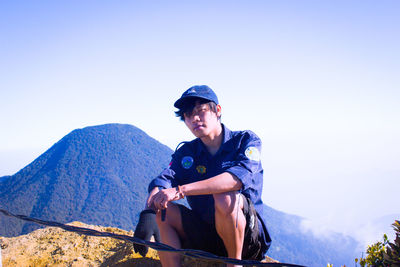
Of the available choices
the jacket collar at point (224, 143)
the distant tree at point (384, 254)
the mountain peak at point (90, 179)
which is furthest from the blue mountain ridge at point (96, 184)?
the distant tree at point (384, 254)

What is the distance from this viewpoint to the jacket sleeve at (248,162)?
6.51ft

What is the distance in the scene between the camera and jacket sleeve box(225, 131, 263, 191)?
6.51 ft

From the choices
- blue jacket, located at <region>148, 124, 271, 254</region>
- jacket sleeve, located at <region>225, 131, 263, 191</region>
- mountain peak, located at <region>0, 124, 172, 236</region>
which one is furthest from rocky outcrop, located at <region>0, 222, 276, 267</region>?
mountain peak, located at <region>0, 124, 172, 236</region>

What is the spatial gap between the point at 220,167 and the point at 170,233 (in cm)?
66

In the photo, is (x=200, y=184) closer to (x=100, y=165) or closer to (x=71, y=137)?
(x=100, y=165)

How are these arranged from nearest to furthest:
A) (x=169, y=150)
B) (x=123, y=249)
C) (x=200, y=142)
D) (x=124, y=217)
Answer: (x=200, y=142)
(x=123, y=249)
(x=124, y=217)
(x=169, y=150)

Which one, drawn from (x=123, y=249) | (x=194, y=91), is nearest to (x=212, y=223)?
(x=194, y=91)

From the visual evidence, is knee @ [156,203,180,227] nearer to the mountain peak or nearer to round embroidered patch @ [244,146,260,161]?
round embroidered patch @ [244,146,260,161]

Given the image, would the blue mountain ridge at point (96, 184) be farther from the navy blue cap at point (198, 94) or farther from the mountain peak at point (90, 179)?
the navy blue cap at point (198, 94)

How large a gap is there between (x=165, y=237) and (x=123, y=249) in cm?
143

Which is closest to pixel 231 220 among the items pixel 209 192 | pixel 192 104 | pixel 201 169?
pixel 209 192

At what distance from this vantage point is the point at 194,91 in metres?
2.38

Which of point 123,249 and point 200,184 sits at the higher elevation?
point 200,184

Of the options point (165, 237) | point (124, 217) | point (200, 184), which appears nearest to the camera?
point (200, 184)
